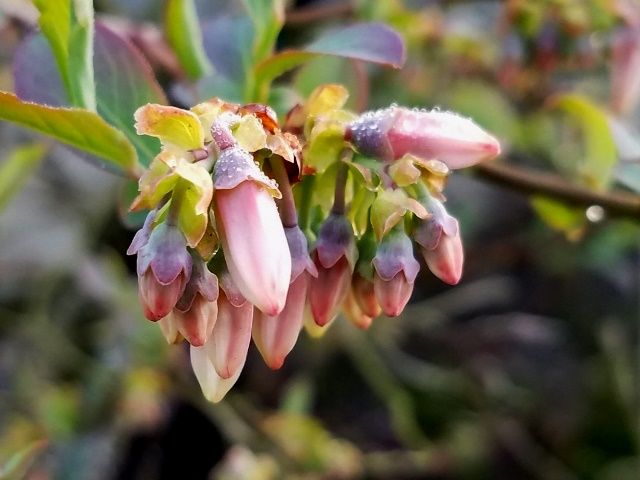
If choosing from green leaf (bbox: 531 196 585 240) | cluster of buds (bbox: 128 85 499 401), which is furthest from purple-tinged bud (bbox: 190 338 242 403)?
green leaf (bbox: 531 196 585 240)

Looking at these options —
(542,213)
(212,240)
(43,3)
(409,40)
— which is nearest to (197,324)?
(212,240)

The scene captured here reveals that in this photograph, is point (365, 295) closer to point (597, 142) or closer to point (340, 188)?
point (340, 188)

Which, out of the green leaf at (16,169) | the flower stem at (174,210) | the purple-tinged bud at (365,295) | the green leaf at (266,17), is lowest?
the green leaf at (16,169)

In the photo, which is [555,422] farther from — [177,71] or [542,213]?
[177,71]

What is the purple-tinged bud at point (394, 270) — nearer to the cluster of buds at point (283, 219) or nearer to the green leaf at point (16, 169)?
the cluster of buds at point (283, 219)

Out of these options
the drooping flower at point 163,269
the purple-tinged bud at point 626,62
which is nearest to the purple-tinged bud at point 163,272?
the drooping flower at point 163,269

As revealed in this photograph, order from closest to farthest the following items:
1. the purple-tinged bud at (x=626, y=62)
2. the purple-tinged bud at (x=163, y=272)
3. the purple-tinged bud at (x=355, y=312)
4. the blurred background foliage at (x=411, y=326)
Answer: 1. the purple-tinged bud at (x=163, y=272)
2. the purple-tinged bud at (x=355, y=312)
3. the purple-tinged bud at (x=626, y=62)
4. the blurred background foliage at (x=411, y=326)

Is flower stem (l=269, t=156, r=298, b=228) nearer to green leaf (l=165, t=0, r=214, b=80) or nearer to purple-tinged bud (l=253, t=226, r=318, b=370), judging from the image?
purple-tinged bud (l=253, t=226, r=318, b=370)
